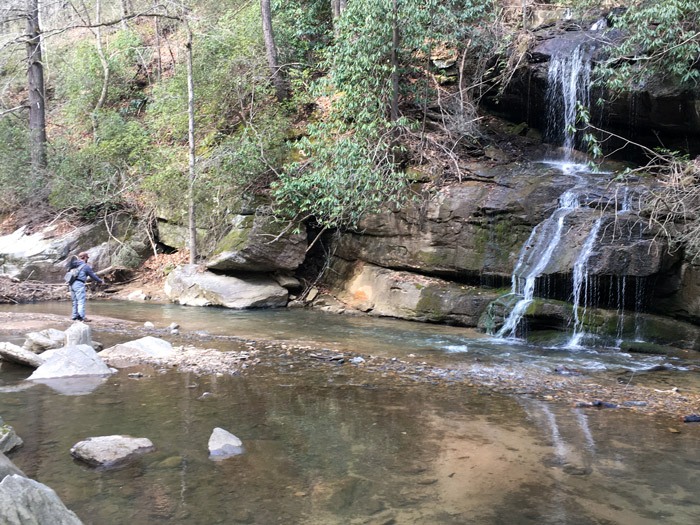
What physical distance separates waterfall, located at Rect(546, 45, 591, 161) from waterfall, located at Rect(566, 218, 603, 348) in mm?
3964

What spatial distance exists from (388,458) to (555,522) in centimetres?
153

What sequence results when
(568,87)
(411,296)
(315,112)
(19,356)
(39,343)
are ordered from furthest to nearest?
1. (315,112)
2. (568,87)
3. (411,296)
4. (39,343)
5. (19,356)

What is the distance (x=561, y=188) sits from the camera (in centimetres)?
1225

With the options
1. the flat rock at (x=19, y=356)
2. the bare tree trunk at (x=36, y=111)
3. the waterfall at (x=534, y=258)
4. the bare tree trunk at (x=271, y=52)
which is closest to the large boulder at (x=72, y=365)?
the flat rock at (x=19, y=356)

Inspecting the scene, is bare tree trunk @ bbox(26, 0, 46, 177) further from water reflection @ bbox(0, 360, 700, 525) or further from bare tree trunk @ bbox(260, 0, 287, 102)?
water reflection @ bbox(0, 360, 700, 525)

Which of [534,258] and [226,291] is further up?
[534,258]

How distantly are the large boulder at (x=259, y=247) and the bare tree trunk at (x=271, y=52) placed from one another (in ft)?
16.5

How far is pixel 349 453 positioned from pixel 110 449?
2.08m

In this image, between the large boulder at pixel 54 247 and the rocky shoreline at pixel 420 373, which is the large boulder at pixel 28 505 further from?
the large boulder at pixel 54 247

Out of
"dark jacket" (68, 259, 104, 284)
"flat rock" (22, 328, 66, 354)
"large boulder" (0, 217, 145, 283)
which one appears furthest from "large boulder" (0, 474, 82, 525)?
"large boulder" (0, 217, 145, 283)

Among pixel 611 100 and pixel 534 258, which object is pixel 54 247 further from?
pixel 611 100

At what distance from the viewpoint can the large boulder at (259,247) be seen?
14664 millimetres

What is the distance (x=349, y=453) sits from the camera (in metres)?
5.03

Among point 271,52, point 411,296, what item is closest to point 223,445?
point 411,296
